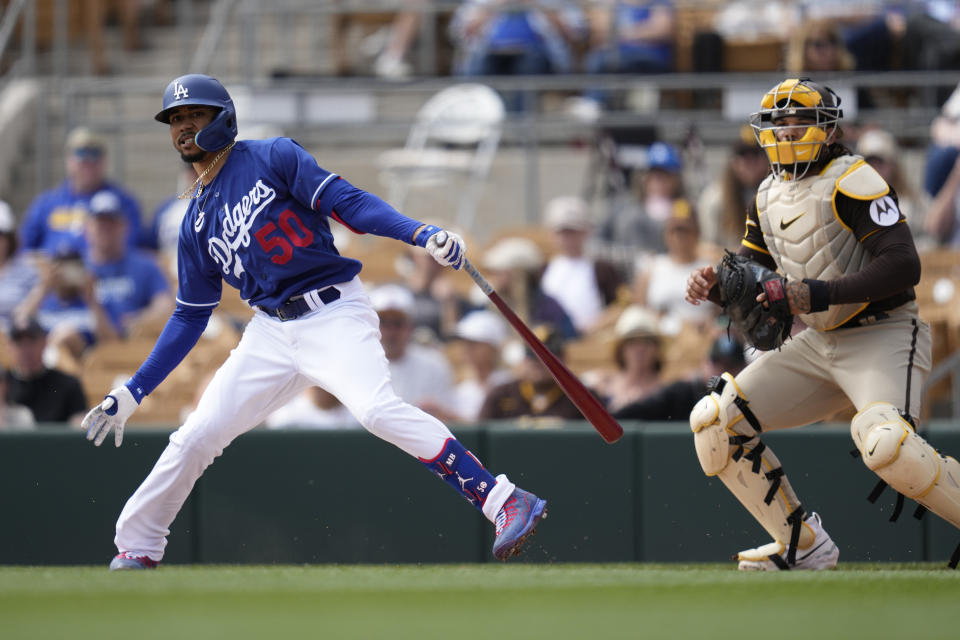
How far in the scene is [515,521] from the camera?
5.57m

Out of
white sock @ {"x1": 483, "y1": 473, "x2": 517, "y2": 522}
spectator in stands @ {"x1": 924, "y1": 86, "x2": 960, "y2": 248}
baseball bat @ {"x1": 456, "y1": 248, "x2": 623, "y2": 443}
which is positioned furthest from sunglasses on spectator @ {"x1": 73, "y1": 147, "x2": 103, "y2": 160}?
white sock @ {"x1": 483, "y1": 473, "x2": 517, "y2": 522}

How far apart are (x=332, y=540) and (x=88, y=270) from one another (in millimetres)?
3710

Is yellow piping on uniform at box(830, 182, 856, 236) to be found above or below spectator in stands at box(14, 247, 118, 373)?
above

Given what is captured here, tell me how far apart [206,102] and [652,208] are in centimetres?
547

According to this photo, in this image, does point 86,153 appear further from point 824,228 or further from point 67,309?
point 824,228

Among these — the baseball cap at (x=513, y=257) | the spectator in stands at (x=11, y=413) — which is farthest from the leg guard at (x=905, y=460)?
the spectator in stands at (x=11, y=413)

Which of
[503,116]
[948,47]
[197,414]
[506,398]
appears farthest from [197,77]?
[948,47]

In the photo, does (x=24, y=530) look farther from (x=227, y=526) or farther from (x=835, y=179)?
(x=835, y=179)

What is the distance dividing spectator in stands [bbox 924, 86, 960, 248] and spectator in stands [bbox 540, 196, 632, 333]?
2194 mm

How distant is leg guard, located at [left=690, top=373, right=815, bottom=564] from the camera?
583 centimetres

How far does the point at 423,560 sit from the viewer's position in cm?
734

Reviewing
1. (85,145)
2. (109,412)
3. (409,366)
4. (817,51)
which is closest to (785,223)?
(109,412)

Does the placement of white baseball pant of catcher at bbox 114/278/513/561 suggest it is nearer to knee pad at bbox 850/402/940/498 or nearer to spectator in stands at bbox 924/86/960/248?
knee pad at bbox 850/402/940/498

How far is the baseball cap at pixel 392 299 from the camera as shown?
8727 millimetres
